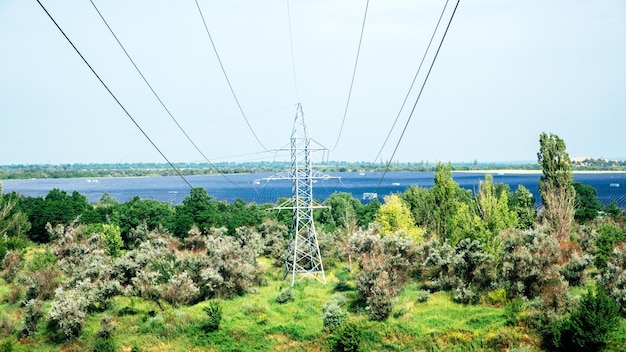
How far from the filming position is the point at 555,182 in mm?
52406

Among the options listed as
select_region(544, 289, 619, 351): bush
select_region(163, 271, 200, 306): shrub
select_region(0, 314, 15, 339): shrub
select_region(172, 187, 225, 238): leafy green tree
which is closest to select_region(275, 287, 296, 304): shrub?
select_region(163, 271, 200, 306): shrub

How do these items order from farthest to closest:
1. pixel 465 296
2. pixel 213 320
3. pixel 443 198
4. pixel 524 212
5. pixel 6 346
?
1. pixel 524 212
2. pixel 443 198
3. pixel 465 296
4. pixel 213 320
5. pixel 6 346

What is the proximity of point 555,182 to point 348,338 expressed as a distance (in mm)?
33250

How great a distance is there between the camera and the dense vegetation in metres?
28.5

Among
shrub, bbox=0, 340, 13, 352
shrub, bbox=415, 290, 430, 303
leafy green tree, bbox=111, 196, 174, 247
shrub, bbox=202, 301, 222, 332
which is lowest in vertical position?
shrub, bbox=0, 340, 13, 352

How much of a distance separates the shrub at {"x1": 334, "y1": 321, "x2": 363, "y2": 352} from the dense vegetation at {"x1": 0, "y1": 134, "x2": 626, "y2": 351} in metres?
0.07

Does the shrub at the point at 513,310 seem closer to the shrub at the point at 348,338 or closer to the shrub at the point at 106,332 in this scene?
the shrub at the point at 348,338

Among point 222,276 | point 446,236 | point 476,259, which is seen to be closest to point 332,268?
point 446,236

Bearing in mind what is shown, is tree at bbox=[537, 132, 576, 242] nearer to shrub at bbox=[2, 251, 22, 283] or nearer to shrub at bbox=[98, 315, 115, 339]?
shrub at bbox=[98, 315, 115, 339]

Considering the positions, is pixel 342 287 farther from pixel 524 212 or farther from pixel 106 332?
pixel 524 212

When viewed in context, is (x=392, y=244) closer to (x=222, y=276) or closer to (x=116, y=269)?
(x=222, y=276)

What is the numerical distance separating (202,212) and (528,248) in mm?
45460

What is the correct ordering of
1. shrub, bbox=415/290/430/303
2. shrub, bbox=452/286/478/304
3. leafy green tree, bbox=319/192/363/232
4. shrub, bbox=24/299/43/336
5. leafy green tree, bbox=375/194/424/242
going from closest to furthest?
shrub, bbox=452/286/478/304 → shrub, bbox=24/299/43/336 → shrub, bbox=415/290/430/303 → leafy green tree, bbox=375/194/424/242 → leafy green tree, bbox=319/192/363/232

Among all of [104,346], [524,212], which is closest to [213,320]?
[104,346]
